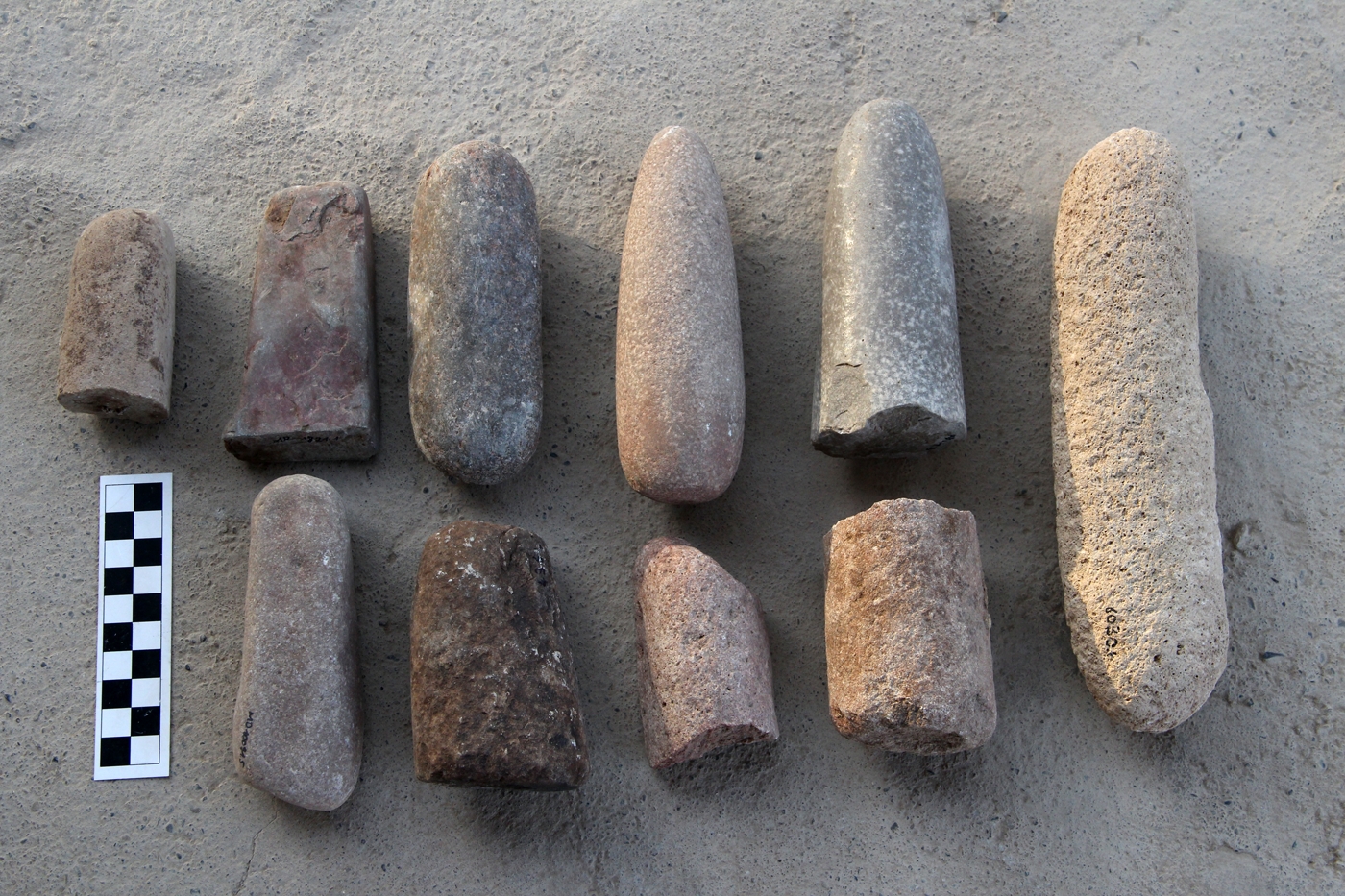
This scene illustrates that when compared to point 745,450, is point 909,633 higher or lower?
lower

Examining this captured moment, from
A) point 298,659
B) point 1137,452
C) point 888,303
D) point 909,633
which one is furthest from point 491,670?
point 1137,452

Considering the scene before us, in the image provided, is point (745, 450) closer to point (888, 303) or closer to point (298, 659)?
point (888, 303)

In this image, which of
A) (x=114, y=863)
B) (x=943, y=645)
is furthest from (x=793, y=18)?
(x=114, y=863)

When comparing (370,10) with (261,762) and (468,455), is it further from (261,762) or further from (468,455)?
(261,762)

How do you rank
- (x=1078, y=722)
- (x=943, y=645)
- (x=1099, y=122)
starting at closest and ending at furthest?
(x=943, y=645), (x=1078, y=722), (x=1099, y=122)

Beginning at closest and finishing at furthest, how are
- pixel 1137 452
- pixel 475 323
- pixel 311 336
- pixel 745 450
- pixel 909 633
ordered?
pixel 909 633 < pixel 1137 452 < pixel 475 323 < pixel 311 336 < pixel 745 450
